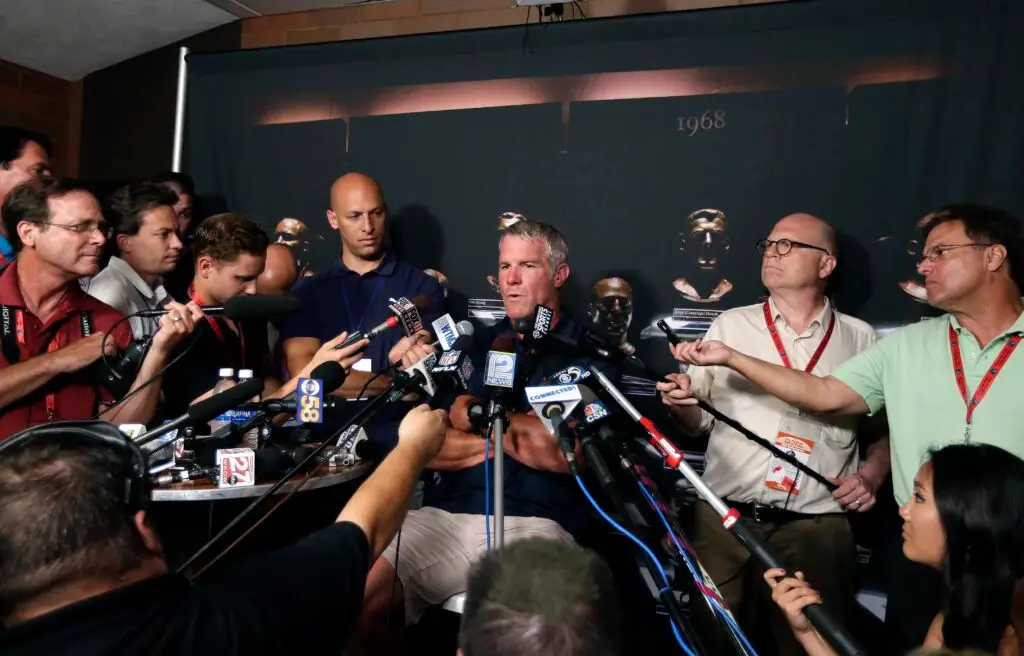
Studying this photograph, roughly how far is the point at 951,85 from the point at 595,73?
151cm

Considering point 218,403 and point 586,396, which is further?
point 586,396

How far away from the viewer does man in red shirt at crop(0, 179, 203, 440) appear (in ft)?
8.96

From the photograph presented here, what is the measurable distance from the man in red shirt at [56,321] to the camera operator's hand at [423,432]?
1224 millimetres

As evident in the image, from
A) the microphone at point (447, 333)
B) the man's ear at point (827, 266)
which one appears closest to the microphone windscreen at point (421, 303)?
the microphone at point (447, 333)

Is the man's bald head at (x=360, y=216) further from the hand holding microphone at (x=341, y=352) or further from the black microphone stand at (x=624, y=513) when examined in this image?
the black microphone stand at (x=624, y=513)

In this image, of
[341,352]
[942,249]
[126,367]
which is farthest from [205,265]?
[942,249]

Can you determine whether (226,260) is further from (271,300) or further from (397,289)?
(271,300)

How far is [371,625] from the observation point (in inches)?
99.5

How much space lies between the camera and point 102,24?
4.61m

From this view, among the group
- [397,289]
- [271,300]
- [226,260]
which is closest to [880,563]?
[397,289]

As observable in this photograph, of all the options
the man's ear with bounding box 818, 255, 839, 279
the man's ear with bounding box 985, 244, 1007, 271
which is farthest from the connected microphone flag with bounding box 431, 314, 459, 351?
the man's ear with bounding box 985, 244, 1007, 271

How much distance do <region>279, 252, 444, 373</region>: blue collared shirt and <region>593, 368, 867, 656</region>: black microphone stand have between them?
183cm

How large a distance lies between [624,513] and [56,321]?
2321 mm

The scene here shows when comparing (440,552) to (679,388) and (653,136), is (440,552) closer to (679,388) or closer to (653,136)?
(679,388)
